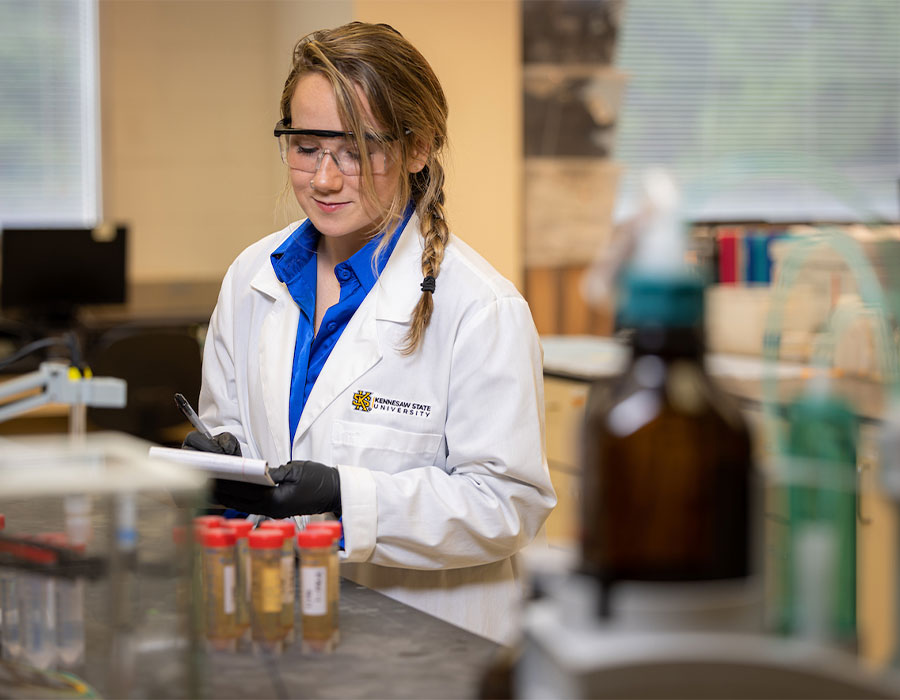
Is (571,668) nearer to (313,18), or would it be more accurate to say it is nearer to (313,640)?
(313,640)

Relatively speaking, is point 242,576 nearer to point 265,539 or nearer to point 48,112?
point 265,539

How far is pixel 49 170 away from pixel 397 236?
4173mm

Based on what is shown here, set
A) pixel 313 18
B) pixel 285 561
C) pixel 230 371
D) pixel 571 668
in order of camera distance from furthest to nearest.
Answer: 1. pixel 313 18
2. pixel 230 371
3. pixel 285 561
4. pixel 571 668

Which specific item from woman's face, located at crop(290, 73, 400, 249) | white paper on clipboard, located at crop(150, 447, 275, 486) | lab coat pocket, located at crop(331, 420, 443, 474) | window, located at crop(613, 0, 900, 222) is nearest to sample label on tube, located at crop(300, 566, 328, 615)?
white paper on clipboard, located at crop(150, 447, 275, 486)

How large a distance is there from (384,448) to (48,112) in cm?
437

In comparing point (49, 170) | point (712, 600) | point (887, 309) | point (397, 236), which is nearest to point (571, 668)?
point (712, 600)

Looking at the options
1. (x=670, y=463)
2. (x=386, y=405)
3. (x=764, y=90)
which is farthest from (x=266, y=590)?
(x=764, y=90)

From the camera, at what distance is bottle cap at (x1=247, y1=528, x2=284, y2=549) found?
0.91m

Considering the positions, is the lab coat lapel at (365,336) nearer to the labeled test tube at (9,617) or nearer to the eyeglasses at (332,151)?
the eyeglasses at (332,151)

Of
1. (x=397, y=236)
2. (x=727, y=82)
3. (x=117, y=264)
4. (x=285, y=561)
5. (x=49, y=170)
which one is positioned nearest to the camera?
(x=285, y=561)

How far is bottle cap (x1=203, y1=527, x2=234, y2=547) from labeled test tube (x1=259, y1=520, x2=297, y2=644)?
0.13ft

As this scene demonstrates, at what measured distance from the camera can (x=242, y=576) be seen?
0.92 meters

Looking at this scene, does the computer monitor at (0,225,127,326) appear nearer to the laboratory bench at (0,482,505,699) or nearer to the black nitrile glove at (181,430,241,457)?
the black nitrile glove at (181,430,241,457)

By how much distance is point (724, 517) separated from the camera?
23.4 inches
